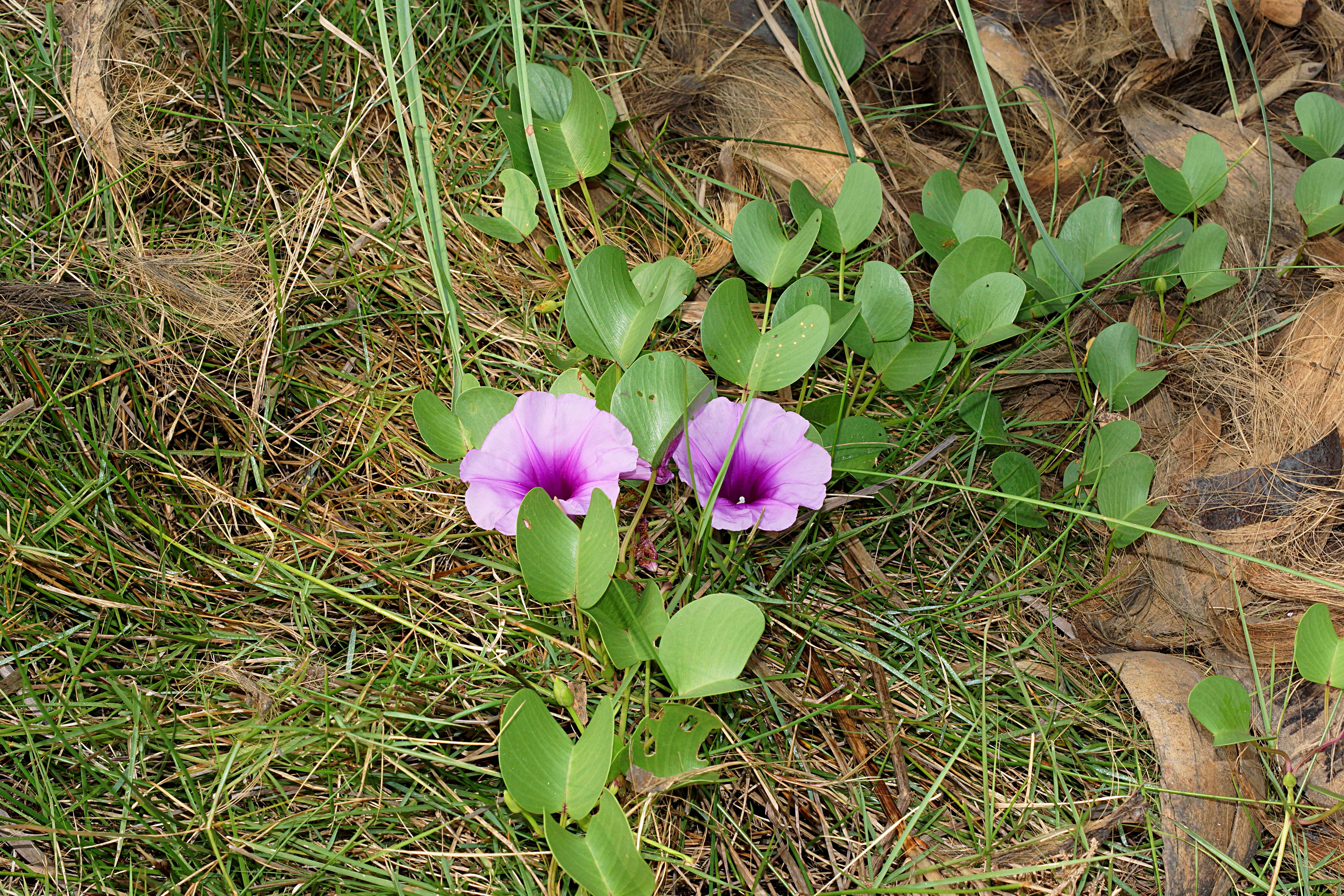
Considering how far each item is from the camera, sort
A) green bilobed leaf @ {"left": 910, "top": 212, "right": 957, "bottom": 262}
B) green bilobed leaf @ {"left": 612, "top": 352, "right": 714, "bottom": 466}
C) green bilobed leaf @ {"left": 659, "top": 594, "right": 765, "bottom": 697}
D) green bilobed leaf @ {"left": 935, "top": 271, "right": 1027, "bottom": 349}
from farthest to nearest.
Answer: green bilobed leaf @ {"left": 910, "top": 212, "right": 957, "bottom": 262}
green bilobed leaf @ {"left": 935, "top": 271, "right": 1027, "bottom": 349}
green bilobed leaf @ {"left": 612, "top": 352, "right": 714, "bottom": 466}
green bilobed leaf @ {"left": 659, "top": 594, "right": 765, "bottom": 697}

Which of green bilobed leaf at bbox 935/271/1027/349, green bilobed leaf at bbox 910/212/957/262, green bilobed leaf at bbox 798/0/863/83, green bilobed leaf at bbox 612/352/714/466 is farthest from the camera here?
green bilobed leaf at bbox 798/0/863/83

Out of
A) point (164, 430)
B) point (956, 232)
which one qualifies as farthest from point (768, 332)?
point (164, 430)

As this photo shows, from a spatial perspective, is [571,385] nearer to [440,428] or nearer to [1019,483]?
[440,428]

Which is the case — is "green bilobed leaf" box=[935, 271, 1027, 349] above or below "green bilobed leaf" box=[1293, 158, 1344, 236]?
below

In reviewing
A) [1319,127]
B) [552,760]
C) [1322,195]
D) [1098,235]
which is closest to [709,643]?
[552,760]

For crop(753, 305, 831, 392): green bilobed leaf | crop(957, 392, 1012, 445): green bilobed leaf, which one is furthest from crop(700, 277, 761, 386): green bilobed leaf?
crop(957, 392, 1012, 445): green bilobed leaf

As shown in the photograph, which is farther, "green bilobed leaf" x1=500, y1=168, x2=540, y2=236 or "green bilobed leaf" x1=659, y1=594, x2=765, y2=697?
"green bilobed leaf" x1=500, y1=168, x2=540, y2=236

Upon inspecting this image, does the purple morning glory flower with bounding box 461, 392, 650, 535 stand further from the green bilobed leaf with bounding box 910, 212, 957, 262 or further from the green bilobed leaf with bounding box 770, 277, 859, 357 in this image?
the green bilobed leaf with bounding box 910, 212, 957, 262
